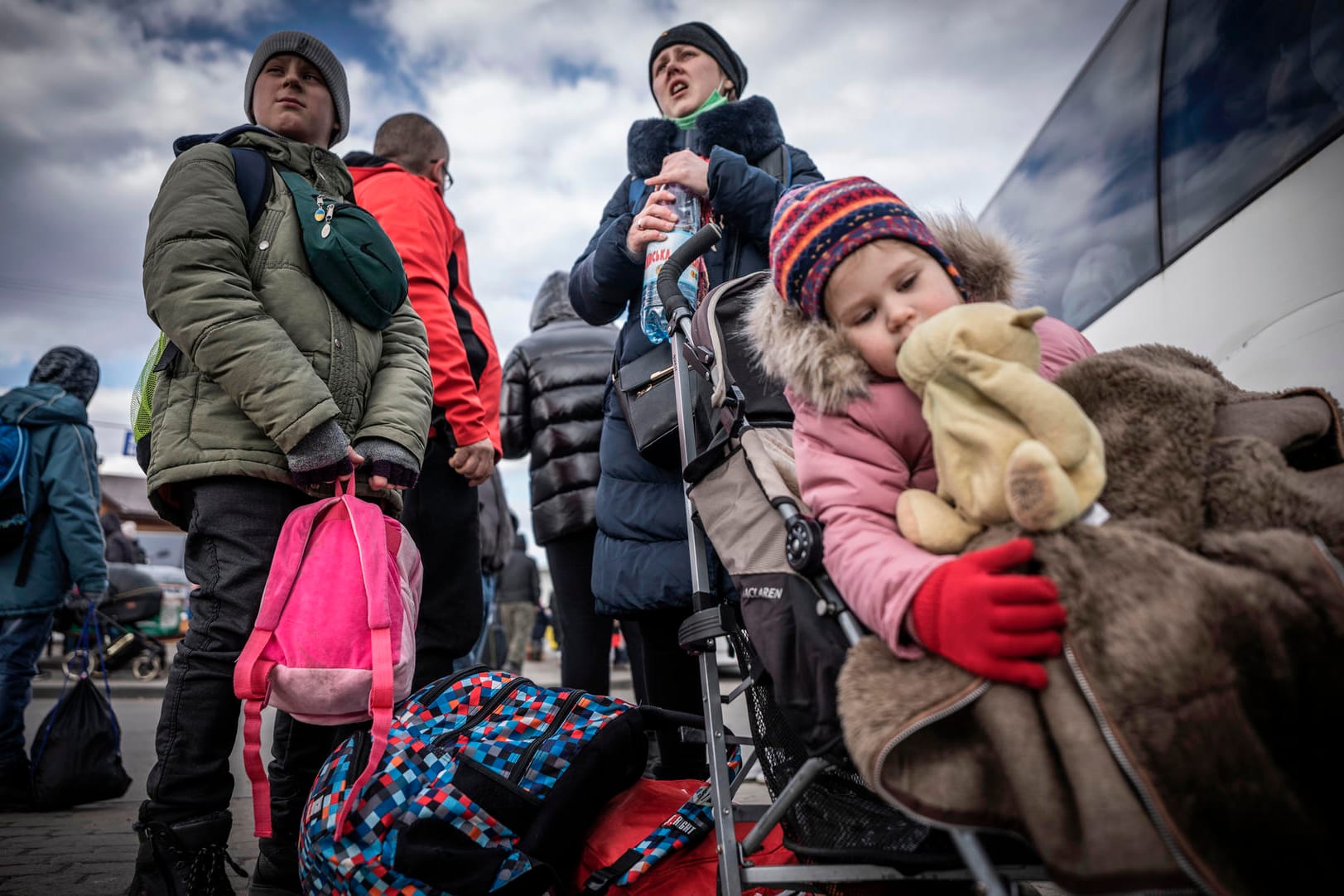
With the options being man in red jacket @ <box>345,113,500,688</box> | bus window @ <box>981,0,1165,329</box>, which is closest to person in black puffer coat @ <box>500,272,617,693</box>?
man in red jacket @ <box>345,113,500,688</box>

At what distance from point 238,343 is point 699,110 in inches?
63.4

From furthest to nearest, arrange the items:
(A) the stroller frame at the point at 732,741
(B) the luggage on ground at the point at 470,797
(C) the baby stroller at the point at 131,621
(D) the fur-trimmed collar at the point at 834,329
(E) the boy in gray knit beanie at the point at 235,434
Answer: (C) the baby stroller at the point at 131,621
(E) the boy in gray knit beanie at the point at 235,434
(B) the luggage on ground at the point at 470,797
(D) the fur-trimmed collar at the point at 834,329
(A) the stroller frame at the point at 732,741

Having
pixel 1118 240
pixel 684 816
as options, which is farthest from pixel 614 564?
pixel 1118 240

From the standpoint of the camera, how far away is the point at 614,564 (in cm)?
233

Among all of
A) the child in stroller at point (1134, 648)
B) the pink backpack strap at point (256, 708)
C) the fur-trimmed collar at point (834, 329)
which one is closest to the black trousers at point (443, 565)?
the pink backpack strap at point (256, 708)

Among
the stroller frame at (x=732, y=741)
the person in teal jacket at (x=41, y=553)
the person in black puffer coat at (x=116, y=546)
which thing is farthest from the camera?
the person in black puffer coat at (x=116, y=546)

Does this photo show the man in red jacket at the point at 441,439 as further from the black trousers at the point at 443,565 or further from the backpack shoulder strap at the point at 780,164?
the backpack shoulder strap at the point at 780,164

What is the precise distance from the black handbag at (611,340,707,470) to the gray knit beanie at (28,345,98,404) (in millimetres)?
3238

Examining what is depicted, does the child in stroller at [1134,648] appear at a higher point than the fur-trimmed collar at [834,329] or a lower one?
lower

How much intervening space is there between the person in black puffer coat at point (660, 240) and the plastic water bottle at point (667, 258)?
30 millimetres

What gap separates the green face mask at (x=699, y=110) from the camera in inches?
103

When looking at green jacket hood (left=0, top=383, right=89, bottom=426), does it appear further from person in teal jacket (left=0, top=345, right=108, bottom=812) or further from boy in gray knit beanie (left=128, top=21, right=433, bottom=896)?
boy in gray knit beanie (left=128, top=21, right=433, bottom=896)

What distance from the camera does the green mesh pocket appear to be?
7.02ft

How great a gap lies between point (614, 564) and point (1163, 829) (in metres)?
1.57
